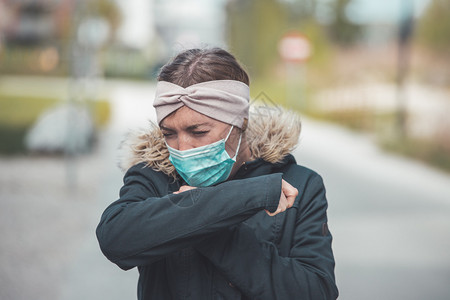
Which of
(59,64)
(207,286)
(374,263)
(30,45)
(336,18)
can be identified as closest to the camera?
(207,286)

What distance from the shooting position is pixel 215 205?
1.54 meters

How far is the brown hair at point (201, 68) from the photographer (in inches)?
68.2

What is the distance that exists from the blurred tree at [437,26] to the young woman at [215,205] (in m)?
19.3

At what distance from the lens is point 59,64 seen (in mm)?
49812

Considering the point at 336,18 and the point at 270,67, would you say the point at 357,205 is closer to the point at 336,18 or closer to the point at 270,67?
the point at 270,67

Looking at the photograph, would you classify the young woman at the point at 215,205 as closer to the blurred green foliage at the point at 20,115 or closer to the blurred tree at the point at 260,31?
the blurred green foliage at the point at 20,115

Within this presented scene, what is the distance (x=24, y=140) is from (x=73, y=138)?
13.3 feet

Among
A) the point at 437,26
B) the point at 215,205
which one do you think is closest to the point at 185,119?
the point at 215,205

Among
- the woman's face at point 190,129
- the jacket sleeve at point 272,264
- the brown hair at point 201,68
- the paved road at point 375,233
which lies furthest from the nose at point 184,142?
the paved road at point 375,233

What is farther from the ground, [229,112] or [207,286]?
[229,112]

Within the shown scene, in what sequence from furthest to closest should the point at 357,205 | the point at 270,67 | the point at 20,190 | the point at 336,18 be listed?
the point at 336,18 → the point at 270,67 → the point at 20,190 → the point at 357,205

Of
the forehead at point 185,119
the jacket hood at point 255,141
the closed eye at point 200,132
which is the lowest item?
the jacket hood at point 255,141

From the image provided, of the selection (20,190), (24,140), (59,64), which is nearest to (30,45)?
(59,64)

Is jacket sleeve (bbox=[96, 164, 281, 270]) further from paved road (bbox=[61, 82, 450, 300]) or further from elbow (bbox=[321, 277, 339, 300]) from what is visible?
paved road (bbox=[61, 82, 450, 300])
